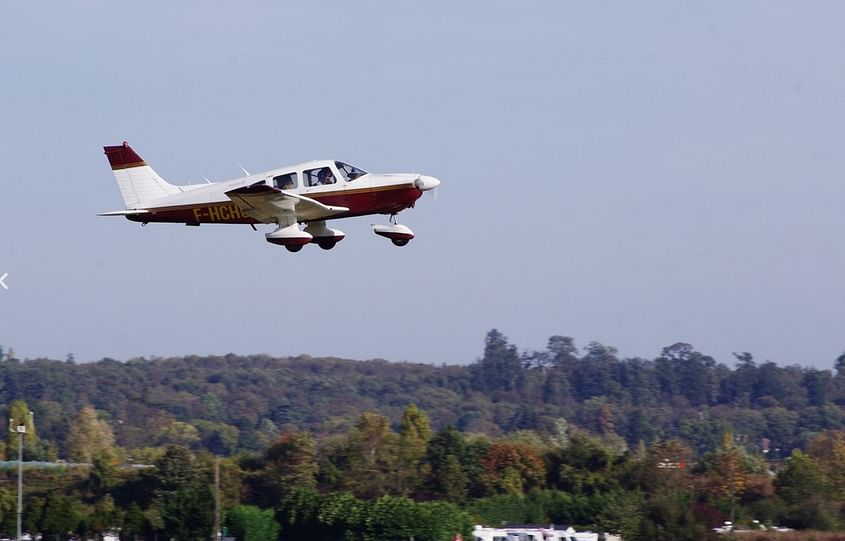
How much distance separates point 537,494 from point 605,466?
5423mm

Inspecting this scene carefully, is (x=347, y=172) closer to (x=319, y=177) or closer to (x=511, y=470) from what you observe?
(x=319, y=177)

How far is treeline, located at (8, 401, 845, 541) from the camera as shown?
5909 cm

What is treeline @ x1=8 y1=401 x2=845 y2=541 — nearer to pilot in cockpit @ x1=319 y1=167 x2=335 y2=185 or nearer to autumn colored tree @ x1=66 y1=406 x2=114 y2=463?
pilot in cockpit @ x1=319 y1=167 x2=335 y2=185

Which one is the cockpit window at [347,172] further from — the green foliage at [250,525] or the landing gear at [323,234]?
the green foliage at [250,525]

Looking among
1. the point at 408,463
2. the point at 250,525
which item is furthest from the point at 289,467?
the point at 250,525

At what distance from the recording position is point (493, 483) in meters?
79.4

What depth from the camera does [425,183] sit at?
34.4 metres

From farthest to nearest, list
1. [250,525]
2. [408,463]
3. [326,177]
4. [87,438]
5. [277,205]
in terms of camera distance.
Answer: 1. [87,438]
2. [408,463]
3. [250,525]
4. [326,177]
5. [277,205]

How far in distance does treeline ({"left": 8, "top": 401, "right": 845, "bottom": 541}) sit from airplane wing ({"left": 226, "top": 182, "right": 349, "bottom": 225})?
26563mm

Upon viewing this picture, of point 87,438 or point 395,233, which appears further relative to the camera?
point 87,438

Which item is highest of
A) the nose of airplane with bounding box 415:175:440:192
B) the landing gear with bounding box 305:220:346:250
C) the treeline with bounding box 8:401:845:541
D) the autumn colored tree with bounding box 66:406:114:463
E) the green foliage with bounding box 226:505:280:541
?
the nose of airplane with bounding box 415:175:440:192

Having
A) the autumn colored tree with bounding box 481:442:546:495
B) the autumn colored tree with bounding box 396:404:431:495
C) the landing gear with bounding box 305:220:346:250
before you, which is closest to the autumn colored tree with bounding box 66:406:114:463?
the autumn colored tree with bounding box 396:404:431:495

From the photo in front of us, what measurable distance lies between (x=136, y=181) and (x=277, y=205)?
5.12 meters

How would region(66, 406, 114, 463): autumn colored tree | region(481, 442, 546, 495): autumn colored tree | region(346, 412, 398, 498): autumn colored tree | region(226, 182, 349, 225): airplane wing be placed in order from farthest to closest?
region(66, 406, 114, 463): autumn colored tree < region(481, 442, 546, 495): autumn colored tree < region(346, 412, 398, 498): autumn colored tree < region(226, 182, 349, 225): airplane wing
